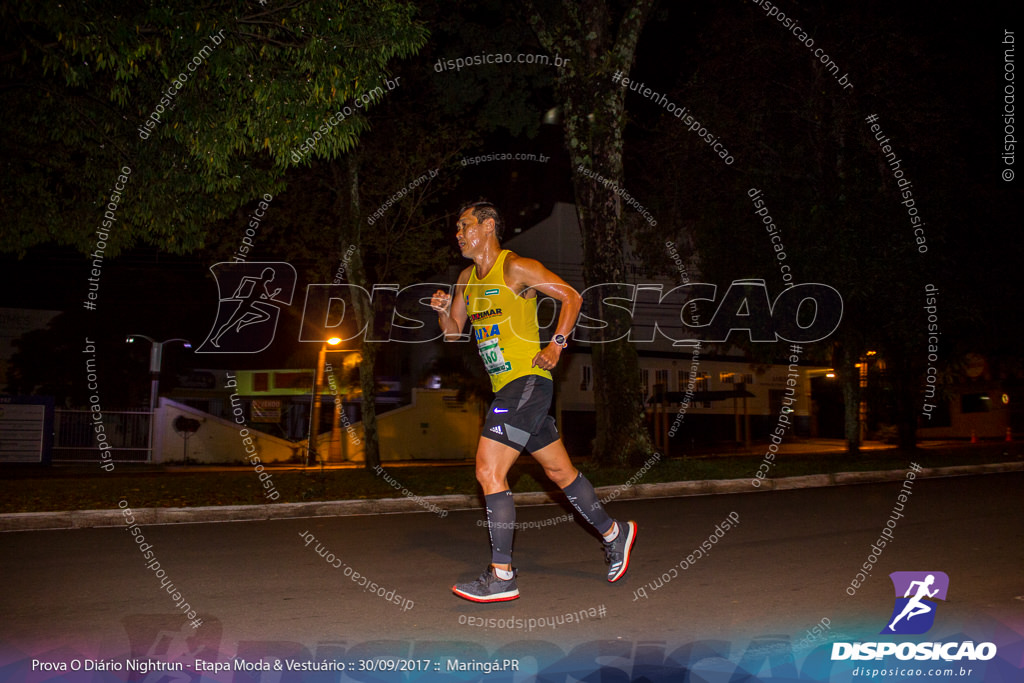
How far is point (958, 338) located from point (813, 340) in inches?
132

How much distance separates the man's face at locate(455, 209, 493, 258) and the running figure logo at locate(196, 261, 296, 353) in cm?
1350

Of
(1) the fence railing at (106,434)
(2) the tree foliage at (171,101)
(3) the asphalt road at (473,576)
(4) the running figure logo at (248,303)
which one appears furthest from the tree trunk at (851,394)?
(1) the fence railing at (106,434)

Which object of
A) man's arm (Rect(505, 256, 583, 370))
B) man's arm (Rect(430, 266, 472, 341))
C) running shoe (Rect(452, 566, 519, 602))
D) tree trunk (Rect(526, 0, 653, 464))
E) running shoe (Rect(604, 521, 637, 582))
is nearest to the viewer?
running shoe (Rect(452, 566, 519, 602))

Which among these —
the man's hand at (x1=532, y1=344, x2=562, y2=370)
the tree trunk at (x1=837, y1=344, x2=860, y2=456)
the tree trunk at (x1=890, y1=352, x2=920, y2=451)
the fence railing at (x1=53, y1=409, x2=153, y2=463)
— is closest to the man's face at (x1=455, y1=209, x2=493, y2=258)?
the man's hand at (x1=532, y1=344, x2=562, y2=370)

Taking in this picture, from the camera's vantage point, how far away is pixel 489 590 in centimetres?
468

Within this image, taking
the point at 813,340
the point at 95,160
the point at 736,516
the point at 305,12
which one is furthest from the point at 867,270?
the point at 95,160

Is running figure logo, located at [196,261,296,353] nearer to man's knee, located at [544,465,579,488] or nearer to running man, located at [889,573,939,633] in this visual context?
man's knee, located at [544,465,579,488]

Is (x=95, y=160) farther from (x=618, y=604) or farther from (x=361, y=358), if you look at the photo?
(x=618, y=604)

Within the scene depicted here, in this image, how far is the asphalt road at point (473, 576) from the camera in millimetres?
4020

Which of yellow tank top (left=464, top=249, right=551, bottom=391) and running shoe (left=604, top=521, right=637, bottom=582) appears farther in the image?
running shoe (left=604, top=521, right=637, bottom=582)

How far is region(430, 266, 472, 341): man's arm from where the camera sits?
523 centimetres

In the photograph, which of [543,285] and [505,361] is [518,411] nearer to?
[505,361]

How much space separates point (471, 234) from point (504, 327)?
61 centimetres

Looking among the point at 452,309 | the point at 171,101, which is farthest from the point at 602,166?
the point at 452,309
